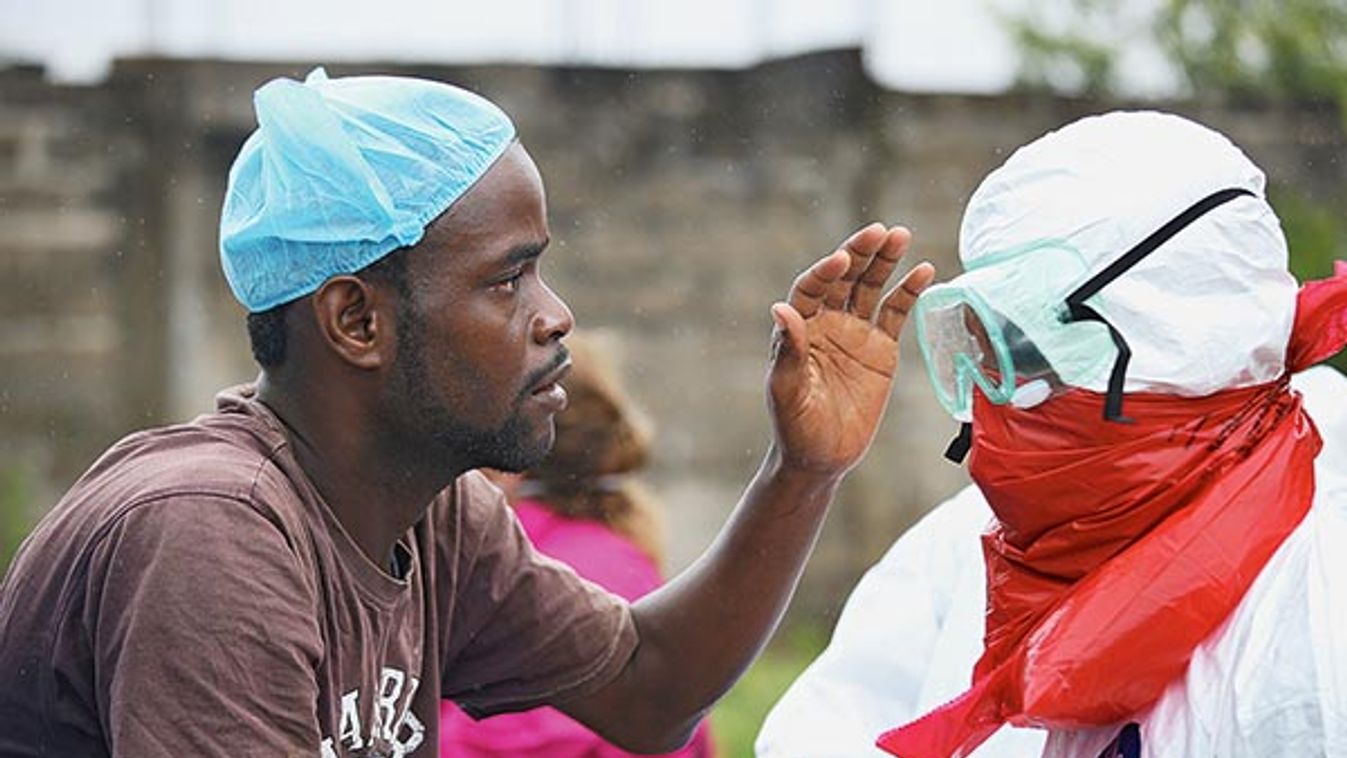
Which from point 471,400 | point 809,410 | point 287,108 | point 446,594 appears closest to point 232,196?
point 287,108

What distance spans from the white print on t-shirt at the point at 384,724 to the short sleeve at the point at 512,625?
195 millimetres

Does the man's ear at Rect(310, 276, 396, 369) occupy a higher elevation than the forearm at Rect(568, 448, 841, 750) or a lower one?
higher

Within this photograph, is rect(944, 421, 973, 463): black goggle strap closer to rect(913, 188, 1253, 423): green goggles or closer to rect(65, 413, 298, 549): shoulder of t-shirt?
rect(913, 188, 1253, 423): green goggles

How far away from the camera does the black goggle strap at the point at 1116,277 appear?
2.88 metres

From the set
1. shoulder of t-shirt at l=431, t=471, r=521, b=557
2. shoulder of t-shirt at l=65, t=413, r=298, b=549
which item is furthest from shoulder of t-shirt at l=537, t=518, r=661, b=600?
shoulder of t-shirt at l=65, t=413, r=298, b=549

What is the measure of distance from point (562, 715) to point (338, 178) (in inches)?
64.0

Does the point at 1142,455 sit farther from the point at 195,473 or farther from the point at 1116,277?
the point at 195,473

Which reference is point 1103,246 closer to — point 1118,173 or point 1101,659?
point 1118,173

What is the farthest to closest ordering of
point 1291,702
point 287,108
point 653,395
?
point 653,395, point 287,108, point 1291,702

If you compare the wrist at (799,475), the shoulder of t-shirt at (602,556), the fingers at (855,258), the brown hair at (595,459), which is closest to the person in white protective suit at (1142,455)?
the fingers at (855,258)

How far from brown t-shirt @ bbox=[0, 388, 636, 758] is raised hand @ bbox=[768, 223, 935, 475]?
564 millimetres

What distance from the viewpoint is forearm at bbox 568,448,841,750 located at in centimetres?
333

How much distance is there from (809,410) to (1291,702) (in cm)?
83

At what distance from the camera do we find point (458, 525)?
324 cm
